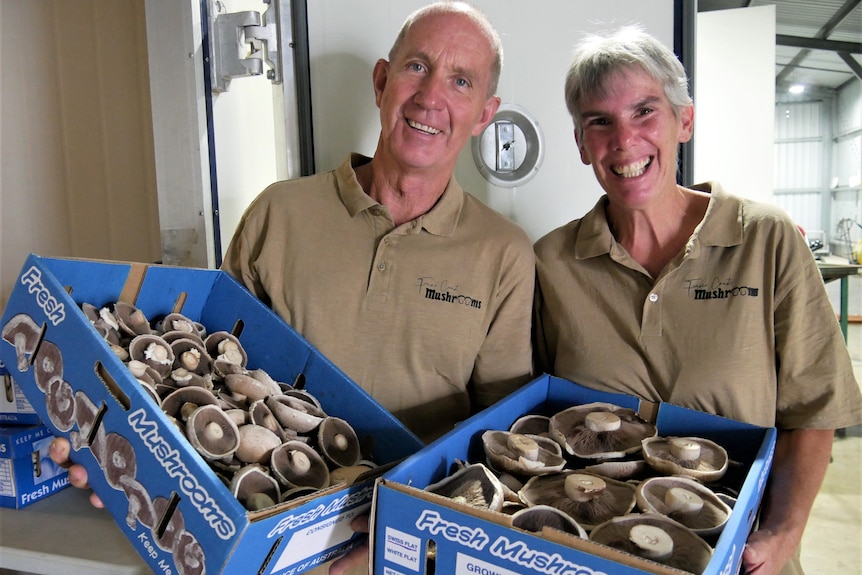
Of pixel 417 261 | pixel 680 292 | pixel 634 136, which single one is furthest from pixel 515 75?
pixel 680 292

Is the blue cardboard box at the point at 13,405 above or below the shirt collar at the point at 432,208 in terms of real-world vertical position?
below

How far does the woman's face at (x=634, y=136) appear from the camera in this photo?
1.36m

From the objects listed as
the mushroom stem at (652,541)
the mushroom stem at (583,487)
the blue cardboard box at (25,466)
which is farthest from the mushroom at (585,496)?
the blue cardboard box at (25,466)

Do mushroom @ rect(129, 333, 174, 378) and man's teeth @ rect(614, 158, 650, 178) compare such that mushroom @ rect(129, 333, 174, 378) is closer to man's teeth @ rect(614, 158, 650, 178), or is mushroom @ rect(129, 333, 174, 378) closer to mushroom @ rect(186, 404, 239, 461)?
mushroom @ rect(186, 404, 239, 461)

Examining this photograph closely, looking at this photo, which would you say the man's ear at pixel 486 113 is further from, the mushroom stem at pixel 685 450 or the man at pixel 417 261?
the mushroom stem at pixel 685 450

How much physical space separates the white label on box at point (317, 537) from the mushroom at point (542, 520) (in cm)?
28

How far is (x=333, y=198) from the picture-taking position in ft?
5.18

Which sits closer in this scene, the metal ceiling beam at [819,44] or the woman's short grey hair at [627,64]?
the woman's short grey hair at [627,64]

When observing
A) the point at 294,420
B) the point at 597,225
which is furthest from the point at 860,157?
the point at 294,420

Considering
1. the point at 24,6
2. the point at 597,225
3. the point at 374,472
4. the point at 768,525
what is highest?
the point at 24,6

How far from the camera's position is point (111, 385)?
3.19 feet

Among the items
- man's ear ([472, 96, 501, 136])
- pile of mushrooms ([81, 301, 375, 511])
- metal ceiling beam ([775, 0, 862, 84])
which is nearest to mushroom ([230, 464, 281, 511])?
pile of mushrooms ([81, 301, 375, 511])

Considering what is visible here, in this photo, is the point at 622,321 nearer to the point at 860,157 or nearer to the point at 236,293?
the point at 236,293

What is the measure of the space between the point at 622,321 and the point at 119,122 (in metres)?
1.89
